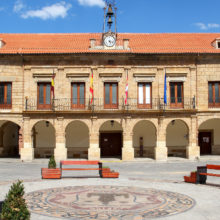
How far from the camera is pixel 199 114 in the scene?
26188 millimetres

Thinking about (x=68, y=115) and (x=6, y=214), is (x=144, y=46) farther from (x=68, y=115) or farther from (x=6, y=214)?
(x=6, y=214)

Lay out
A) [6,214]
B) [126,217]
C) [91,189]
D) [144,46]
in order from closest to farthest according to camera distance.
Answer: [6,214]
[126,217]
[91,189]
[144,46]

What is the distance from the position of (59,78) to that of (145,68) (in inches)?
257

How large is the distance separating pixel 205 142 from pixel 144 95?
24.1 ft

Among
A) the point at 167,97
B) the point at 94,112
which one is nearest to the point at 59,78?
the point at 94,112

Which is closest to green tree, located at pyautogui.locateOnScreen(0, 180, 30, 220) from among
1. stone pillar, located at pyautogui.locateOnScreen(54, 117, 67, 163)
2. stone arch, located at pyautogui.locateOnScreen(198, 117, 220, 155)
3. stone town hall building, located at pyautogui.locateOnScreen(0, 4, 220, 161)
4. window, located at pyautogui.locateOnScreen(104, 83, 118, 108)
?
stone town hall building, located at pyautogui.locateOnScreen(0, 4, 220, 161)

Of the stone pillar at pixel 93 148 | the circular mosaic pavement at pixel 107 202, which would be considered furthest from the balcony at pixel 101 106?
the circular mosaic pavement at pixel 107 202

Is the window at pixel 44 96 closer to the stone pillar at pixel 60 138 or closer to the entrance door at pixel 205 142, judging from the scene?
the stone pillar at pixel 60 138

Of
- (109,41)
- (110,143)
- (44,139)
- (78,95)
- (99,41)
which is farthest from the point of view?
(110,143)

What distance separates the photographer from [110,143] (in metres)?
28.7

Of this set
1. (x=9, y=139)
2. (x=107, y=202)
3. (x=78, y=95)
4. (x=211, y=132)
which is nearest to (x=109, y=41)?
(x=78, y=95)

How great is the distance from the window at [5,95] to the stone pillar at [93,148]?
21.9 ft

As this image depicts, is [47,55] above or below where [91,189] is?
above

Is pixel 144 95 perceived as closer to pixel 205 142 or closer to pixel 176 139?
pixel 176 139
